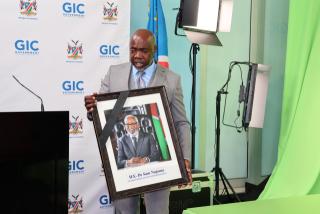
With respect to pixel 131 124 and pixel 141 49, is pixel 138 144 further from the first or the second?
pixel 141 49

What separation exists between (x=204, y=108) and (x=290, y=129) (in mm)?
958

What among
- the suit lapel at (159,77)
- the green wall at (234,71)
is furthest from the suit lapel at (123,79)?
the green wall at (234,71)

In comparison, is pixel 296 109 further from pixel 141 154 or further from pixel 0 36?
pixel 0 36

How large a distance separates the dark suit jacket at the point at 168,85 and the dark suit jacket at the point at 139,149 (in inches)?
13.9

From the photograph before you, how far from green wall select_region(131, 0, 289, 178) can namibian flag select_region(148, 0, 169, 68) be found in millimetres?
485

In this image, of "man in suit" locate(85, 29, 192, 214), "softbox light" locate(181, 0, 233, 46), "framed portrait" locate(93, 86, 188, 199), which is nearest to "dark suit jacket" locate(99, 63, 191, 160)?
"man in suit" locate(85, 29, 192, 214)

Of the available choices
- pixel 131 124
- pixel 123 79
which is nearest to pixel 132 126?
pixel 131 124

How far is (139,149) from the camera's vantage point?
6.41 ft

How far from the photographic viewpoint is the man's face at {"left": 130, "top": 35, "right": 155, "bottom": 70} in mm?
2201

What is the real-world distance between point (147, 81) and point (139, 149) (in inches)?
20.0

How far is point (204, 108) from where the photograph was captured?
14.5 ft

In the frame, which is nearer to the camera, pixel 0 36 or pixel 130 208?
pixel 130 208

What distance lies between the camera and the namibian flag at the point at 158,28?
3625 mm

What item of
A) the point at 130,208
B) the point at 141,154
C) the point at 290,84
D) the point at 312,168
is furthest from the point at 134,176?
the point at 290,84
